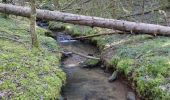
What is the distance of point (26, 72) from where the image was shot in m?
11.1

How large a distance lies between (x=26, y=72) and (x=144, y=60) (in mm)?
5428

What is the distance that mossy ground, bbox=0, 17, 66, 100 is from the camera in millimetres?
9602

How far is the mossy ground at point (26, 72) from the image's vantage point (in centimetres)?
960

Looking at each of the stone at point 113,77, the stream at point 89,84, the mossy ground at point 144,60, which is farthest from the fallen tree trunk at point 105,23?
the stone at point 113,77

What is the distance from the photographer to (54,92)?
10.6 metres

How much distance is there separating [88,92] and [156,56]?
11.6 ft

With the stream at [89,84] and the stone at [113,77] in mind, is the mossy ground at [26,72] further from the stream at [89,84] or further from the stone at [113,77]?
the stone at [113,77]

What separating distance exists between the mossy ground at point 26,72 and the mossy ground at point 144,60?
10.2ft

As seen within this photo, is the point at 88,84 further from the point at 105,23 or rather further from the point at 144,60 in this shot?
the point at 105,23

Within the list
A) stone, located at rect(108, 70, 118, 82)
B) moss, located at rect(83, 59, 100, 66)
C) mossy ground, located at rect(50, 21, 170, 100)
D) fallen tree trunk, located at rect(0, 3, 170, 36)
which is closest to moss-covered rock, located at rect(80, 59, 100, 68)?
moss, located at rect(83, 59, 100, 66)

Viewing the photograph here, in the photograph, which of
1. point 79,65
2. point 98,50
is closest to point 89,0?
A: point 98,50

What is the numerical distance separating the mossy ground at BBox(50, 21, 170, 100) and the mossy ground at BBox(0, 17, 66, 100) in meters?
3.12

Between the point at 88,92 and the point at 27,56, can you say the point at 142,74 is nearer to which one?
the point at 88,92

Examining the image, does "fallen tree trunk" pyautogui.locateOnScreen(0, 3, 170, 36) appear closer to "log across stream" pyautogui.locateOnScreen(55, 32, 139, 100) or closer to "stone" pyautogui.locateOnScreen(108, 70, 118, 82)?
"log across stream" pyautogui.locateOnScreen(55, 32, 139, 100)
